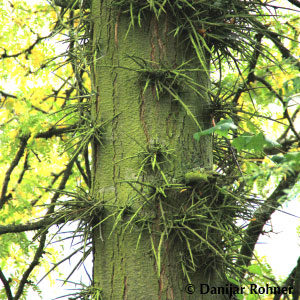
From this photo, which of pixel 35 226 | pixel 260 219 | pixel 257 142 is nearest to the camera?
pixel 257 142

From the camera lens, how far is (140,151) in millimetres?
1382

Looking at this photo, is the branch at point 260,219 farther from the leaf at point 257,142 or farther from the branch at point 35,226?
the branch at point 35,226

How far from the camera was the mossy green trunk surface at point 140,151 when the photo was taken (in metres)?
1.30

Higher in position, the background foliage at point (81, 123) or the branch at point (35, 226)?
the background foliage at point (81, 123)

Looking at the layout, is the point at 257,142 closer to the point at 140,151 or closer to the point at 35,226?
the point at 140,151

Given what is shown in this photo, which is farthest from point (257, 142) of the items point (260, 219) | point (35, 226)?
point (35, 226)

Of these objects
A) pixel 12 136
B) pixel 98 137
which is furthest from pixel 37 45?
pixel 98 137

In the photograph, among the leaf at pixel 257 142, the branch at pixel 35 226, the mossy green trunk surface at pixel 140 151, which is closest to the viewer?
the leaf at pixel 257 142

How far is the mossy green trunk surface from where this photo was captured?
4.27 feet

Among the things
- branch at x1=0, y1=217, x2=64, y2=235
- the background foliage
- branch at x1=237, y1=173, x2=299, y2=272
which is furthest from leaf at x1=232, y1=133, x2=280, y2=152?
branch at x1=0, y1=217, x2=64, y2=235

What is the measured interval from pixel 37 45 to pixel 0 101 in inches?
26.7

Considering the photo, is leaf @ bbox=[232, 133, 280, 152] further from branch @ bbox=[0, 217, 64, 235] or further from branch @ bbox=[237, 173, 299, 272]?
branch @ bbox=[0, 217, 64, 235]

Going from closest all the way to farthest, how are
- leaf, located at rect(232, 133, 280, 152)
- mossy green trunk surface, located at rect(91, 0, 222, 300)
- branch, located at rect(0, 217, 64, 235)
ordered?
leaf, located at rect(232, 133, 280, 152) → mossy green trunk surface, located at rect(91, 0, 222, 300) → branch, located at rect(0, 217, 64, 235)

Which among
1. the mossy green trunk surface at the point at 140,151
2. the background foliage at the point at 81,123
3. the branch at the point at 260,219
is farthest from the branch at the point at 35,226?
the branch at the point at 260,219
